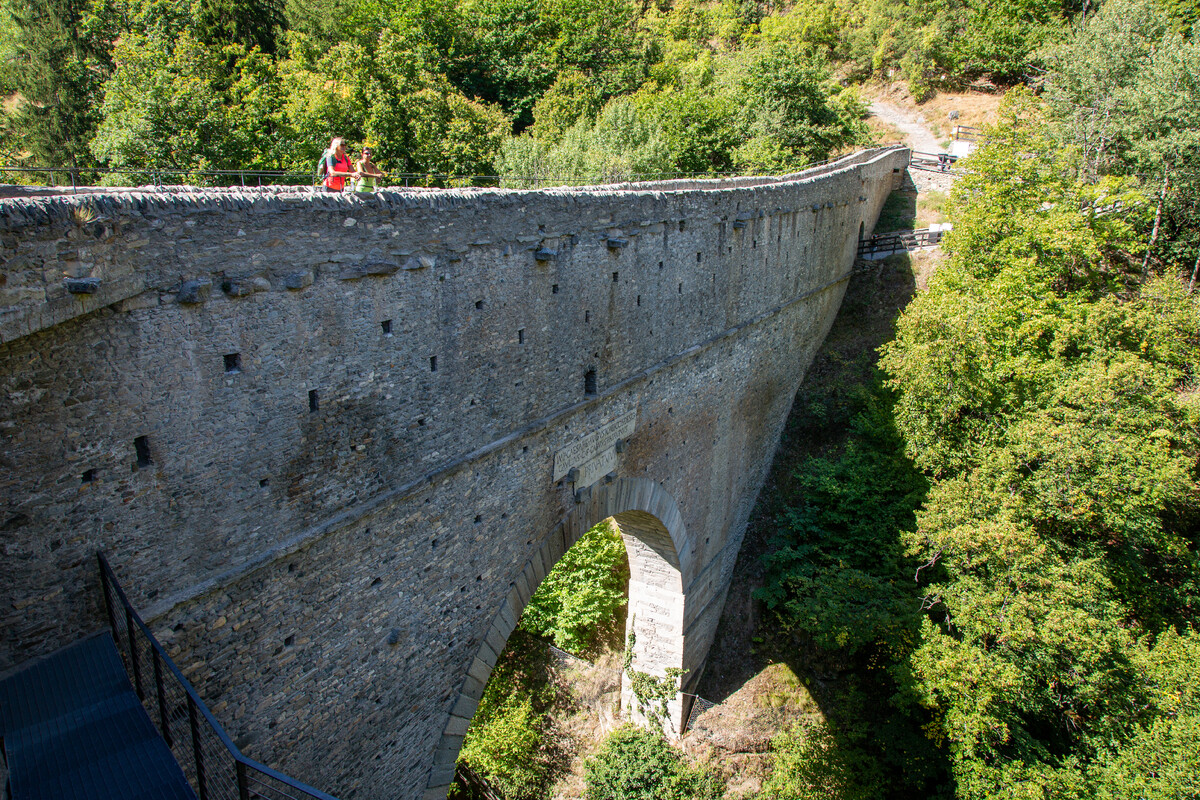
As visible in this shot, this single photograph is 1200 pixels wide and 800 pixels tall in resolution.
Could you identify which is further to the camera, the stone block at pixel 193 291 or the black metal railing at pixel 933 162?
the black metal railing at pixel 933 162

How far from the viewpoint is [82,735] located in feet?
15.7

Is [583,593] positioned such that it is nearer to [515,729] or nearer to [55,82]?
[515,729]

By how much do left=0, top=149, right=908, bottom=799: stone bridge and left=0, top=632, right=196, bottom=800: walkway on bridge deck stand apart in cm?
34

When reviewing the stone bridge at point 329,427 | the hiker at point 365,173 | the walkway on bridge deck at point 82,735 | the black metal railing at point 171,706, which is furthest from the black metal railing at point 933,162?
the walkway on bridge deck at point 82,735

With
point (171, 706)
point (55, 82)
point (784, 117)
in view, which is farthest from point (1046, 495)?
point (55, 82)

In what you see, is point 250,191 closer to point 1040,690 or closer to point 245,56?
point 1040,690

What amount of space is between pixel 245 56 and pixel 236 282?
88.0 feet

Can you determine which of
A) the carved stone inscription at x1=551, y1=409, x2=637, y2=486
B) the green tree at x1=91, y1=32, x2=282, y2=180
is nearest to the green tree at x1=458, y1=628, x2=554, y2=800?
the carved stone inscription at x1=551, y1=409, x2=637, y2=486

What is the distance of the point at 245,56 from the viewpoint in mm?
27812

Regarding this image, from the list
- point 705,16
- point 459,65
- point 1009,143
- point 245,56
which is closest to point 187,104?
point 245,56

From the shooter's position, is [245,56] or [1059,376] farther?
[245,56]

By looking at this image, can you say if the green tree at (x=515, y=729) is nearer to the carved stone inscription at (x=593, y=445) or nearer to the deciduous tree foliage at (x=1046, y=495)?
the carved stone inscription at (x=593, y=445)

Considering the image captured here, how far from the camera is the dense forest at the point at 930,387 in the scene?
551 inches

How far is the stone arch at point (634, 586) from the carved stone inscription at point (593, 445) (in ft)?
2.12
